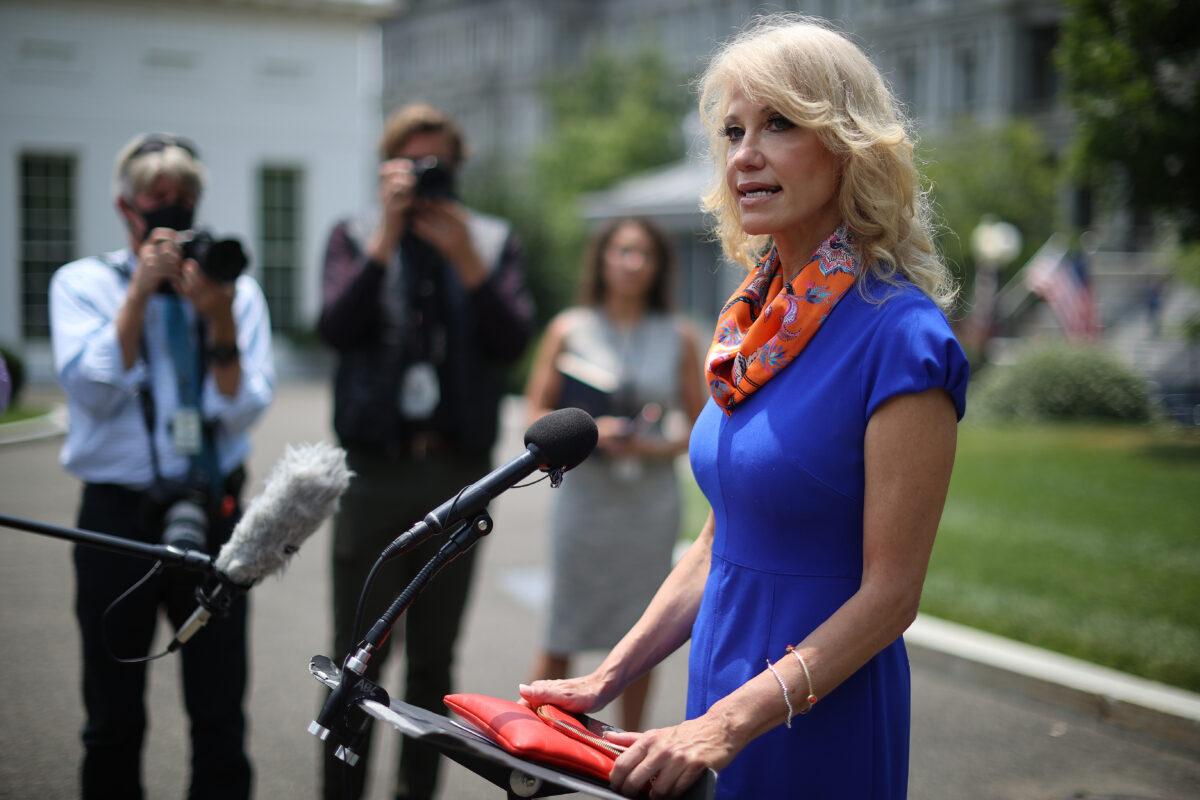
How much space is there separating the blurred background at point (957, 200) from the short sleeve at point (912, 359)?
13.3 inches

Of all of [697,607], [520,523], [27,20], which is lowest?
[520,523]

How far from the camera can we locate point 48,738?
483 cm

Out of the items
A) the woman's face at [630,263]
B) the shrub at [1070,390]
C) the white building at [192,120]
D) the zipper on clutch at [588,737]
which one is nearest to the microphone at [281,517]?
the zipper on clutch at [588,737]

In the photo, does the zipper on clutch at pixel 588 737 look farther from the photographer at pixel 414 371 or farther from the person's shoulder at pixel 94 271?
the person's shoulder at pixel 94 271

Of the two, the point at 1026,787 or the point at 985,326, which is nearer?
the point at 1026,787

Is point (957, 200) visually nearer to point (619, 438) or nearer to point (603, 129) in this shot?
point (603, 129)

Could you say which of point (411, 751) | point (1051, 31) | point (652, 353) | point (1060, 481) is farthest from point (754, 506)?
point (1051, 31)

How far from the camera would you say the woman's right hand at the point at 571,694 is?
2148mm

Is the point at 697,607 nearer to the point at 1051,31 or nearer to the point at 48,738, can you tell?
the point at 48,738

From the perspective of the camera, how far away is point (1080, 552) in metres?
8.16

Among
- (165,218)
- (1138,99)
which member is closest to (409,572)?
(165,218)

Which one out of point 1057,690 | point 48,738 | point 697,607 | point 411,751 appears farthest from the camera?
point 1057,690

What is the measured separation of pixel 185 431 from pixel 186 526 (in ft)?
1.01

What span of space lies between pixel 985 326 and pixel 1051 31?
105ft
